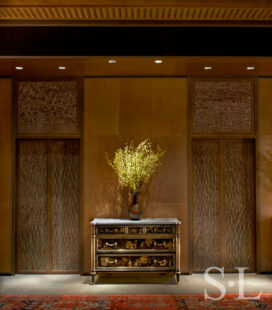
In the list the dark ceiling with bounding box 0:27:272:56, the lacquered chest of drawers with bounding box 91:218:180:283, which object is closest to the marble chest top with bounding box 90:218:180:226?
the lacquered chest of drawers with bounding box 91:218:180:283

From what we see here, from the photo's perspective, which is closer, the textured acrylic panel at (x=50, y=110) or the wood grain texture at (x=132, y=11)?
the wood grain texture at (x=132, y=11)

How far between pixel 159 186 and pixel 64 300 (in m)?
2.06

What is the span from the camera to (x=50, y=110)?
5.42m

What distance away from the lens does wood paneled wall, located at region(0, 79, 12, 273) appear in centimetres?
530

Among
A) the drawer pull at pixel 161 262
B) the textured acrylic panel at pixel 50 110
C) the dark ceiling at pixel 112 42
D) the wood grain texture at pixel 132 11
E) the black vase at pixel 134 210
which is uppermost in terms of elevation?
the wood grain texture at pixel 132 11

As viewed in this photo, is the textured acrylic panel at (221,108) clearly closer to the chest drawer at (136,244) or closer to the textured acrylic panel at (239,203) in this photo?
the textured acrylic panel at (239,203)

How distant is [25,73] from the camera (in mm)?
5199

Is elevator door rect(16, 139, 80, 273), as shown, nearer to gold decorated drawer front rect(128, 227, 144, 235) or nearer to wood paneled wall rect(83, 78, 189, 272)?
wood paneled wall rect(83, 78, 189, 272)

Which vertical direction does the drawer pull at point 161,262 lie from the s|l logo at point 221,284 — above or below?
above

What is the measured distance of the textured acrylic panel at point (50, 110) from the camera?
17.7ft

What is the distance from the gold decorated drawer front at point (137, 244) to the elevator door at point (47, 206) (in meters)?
0.73

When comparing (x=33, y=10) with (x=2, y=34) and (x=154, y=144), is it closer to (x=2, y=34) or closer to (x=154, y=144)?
(x=2, y=34)

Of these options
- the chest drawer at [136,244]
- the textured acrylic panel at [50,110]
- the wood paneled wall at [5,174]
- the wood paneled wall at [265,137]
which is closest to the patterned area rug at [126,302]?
the chest drawer at [136,244]

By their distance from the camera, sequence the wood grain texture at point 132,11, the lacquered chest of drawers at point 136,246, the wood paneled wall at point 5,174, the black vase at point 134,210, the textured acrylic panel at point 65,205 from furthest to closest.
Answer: the textured acrylic panel at point 65,205 → the wood paneled wall at point 5,174 → the black vase at point 134,210 → the lacquered chest of drawers at point 136,246 → the wood grain texture at point 132,11
